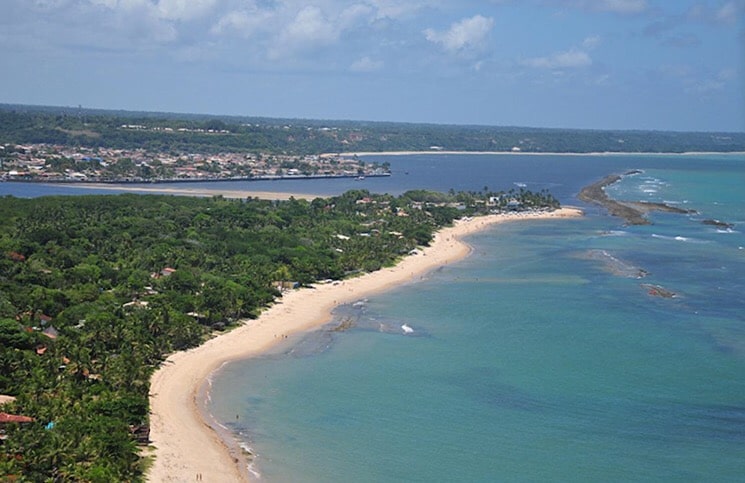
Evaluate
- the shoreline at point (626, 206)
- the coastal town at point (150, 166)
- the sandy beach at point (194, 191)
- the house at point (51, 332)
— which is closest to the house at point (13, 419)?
the house at point (51, 332)

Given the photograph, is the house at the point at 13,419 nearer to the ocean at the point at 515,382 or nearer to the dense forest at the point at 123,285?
the dense forest at the point at 123,285

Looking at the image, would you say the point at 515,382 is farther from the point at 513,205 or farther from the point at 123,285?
the point at 513,205

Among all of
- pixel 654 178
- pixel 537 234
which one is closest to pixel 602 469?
pixel 537 234

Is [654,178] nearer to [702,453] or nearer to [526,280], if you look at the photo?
[526,280]

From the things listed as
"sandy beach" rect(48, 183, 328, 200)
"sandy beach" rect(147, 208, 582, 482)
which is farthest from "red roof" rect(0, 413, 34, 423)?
"sandy beach" rect(48, 183, 328, 200)

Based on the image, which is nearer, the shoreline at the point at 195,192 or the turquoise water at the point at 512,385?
the turquoise water at the point at 512,385

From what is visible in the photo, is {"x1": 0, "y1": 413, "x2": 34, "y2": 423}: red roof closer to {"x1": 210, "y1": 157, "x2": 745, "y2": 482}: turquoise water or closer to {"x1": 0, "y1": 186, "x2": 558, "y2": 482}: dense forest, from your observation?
{"x1": 0, "y1": 186, "x2": 558, "y2": 482}: dense forest
